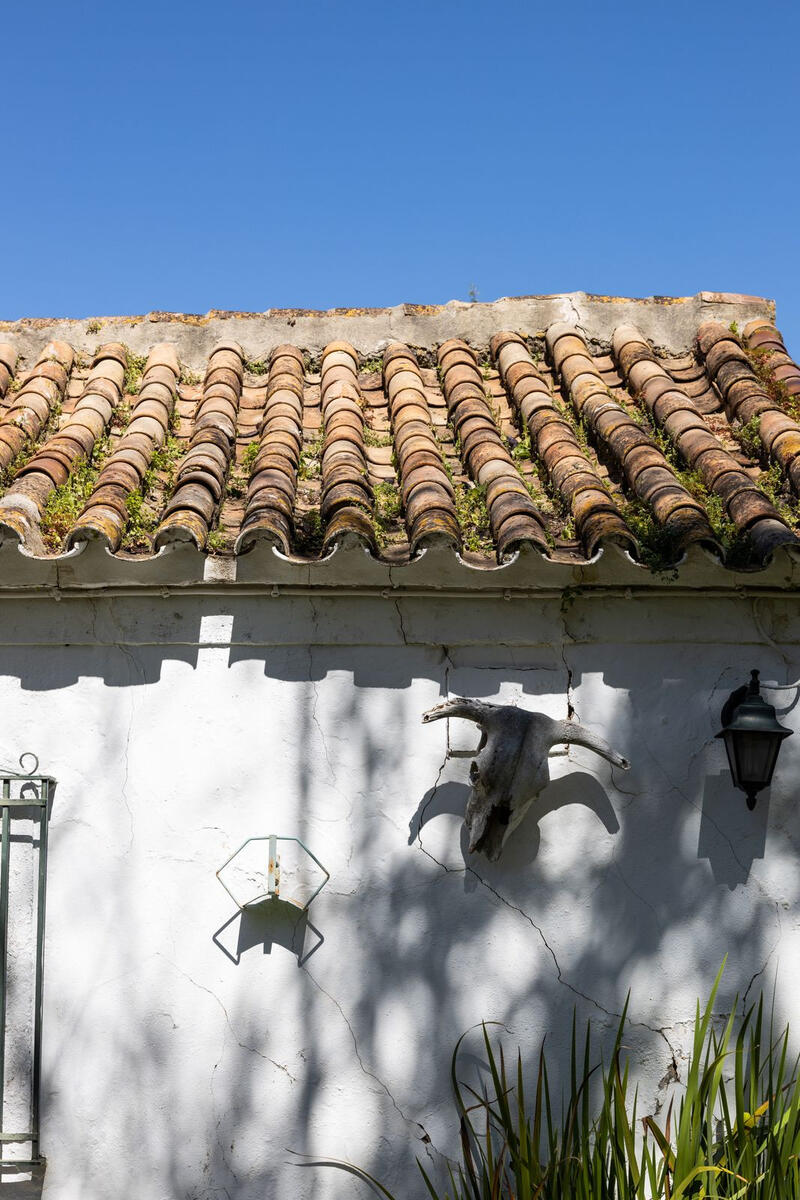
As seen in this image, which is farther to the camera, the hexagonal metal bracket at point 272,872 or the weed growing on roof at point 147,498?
the weed growing on roof at point 147,498

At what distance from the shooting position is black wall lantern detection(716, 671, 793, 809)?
4449mm

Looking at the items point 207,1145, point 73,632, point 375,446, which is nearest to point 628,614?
point 375,446

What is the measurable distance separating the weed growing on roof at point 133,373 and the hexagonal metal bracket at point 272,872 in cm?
304

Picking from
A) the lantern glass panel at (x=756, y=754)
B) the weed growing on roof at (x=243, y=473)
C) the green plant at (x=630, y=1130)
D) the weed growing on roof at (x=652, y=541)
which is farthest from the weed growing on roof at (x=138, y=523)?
the lantern glass panel at (x=756, y=754)

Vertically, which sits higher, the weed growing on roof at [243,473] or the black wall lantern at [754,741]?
the weed growing on roof at [243,473]

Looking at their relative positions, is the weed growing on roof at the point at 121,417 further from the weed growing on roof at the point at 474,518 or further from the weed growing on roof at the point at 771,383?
the weed growing on roof at the point at 771,383

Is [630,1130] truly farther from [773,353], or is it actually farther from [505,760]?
[773,353]

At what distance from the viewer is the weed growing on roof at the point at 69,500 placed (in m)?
4.85

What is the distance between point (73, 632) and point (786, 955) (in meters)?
3.09

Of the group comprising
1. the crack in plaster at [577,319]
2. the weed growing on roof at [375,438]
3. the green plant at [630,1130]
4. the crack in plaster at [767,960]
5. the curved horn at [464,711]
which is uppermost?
the crack in plaster at [577,319]

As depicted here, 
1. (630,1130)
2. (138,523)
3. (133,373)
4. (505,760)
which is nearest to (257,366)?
(133,373)

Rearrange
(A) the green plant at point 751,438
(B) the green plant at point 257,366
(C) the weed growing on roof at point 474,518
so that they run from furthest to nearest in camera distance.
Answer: (B) the green plant at point 257,366
(A) the green plant at point 751,438
(C) the weed growing on roof at point 474,518

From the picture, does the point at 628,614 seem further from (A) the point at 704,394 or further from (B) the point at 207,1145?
(B) the point at 207,1145

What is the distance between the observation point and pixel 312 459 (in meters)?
5.77
